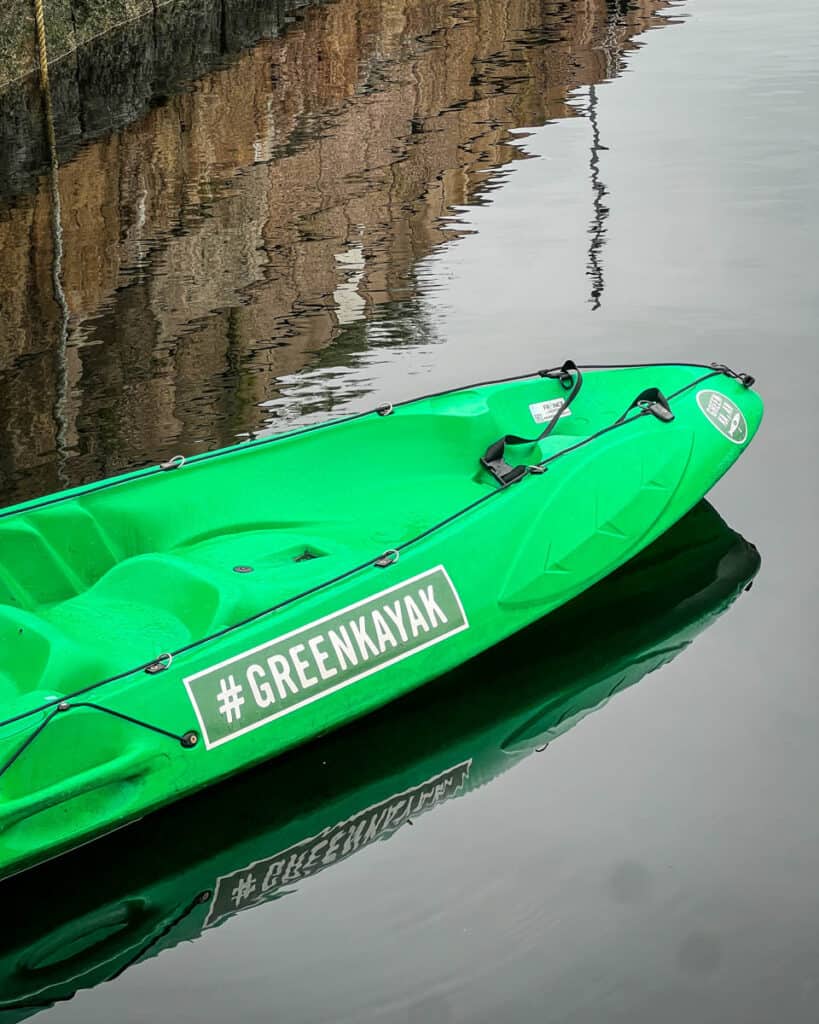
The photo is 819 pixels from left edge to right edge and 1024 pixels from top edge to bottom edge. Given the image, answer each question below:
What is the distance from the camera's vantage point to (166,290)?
30.9 ft

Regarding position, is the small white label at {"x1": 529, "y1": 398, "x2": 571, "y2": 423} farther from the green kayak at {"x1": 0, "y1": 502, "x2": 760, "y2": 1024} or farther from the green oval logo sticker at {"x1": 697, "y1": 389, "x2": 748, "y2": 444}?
the green kayak at {"x1": 0, "y1": 502, "x2": 760, "y2": 1024}

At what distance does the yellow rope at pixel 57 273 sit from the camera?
24.8ft

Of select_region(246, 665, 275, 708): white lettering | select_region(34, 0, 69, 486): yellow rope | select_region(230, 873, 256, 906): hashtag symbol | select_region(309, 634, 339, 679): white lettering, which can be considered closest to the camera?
select_region(230, 873, 256, 906): hashtag symbol

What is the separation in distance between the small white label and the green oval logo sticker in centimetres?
59

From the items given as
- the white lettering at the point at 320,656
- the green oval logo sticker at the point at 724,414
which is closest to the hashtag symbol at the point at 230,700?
the white lettering at the point at 320,656

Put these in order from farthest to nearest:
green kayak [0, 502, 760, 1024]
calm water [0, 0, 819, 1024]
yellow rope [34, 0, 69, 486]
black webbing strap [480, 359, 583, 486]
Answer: yellow rope [34, 0, 69, 486], black webbing strap [480, 359, 583, 486], green kayak [0, 502, 760, 1024], calm water [0, 0, 819, 1024]

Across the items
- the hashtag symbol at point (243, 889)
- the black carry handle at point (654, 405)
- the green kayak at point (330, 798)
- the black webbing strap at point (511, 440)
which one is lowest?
the hashtag symbol at point (243, 889)

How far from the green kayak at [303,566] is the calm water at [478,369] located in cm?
35

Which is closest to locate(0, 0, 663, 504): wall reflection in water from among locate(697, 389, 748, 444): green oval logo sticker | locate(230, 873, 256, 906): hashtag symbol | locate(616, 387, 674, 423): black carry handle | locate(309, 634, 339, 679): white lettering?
locate(616, 387, 674, 423): black carry handle

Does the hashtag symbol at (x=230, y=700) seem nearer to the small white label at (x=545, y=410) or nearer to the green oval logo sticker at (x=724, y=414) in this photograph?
the small white label at (x=545, y=410)

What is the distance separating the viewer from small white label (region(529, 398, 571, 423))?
6562 mm

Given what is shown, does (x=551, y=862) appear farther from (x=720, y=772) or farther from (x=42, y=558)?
(x=42, y=558)

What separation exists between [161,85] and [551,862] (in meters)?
11.2

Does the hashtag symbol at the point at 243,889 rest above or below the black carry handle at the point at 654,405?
below
